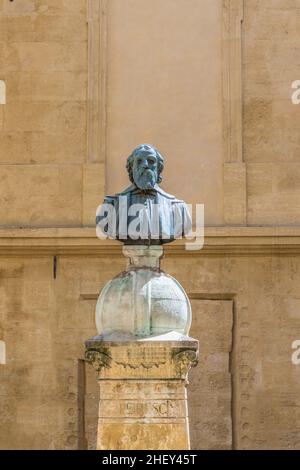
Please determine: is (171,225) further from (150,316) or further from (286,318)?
(286,318)

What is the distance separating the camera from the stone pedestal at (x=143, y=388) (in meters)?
11.1

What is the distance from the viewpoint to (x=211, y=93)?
1767 cm

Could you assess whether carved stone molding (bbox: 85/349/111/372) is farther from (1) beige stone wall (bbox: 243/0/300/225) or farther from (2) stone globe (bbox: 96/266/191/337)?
(1) beige stone wall (bbox: 243/0/300/225)

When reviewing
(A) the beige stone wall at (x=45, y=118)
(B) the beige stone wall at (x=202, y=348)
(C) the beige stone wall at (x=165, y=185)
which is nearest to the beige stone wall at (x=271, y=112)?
(C) the beige stone wall at (x=165, y=185)

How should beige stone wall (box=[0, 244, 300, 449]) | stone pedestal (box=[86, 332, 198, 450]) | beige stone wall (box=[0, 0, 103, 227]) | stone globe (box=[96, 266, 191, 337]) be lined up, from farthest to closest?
1. beige stone wall (box=[0, 0, 103, 227])
2. beige stone wall (box=[0, 244, 300, 449])
3. stone globe (box=[96, 266, 191, 337])
4. stone pedestal (box=[86, 332, 198, 450])

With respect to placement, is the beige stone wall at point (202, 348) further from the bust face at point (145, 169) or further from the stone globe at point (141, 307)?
the stone globe at point (141, 307)

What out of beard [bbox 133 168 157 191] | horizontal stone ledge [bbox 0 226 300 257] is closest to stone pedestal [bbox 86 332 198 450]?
beard [bbox 133 168 157 191]

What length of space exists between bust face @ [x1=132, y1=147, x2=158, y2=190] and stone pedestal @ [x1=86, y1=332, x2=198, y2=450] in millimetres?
1306

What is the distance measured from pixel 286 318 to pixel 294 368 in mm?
565

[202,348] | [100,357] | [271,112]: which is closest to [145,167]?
[100,357]

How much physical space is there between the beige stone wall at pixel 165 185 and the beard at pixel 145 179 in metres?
5.32

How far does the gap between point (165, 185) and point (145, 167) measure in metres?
5.77

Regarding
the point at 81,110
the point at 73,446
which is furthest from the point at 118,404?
the point at 81,110

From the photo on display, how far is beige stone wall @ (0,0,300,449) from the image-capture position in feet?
55.9
